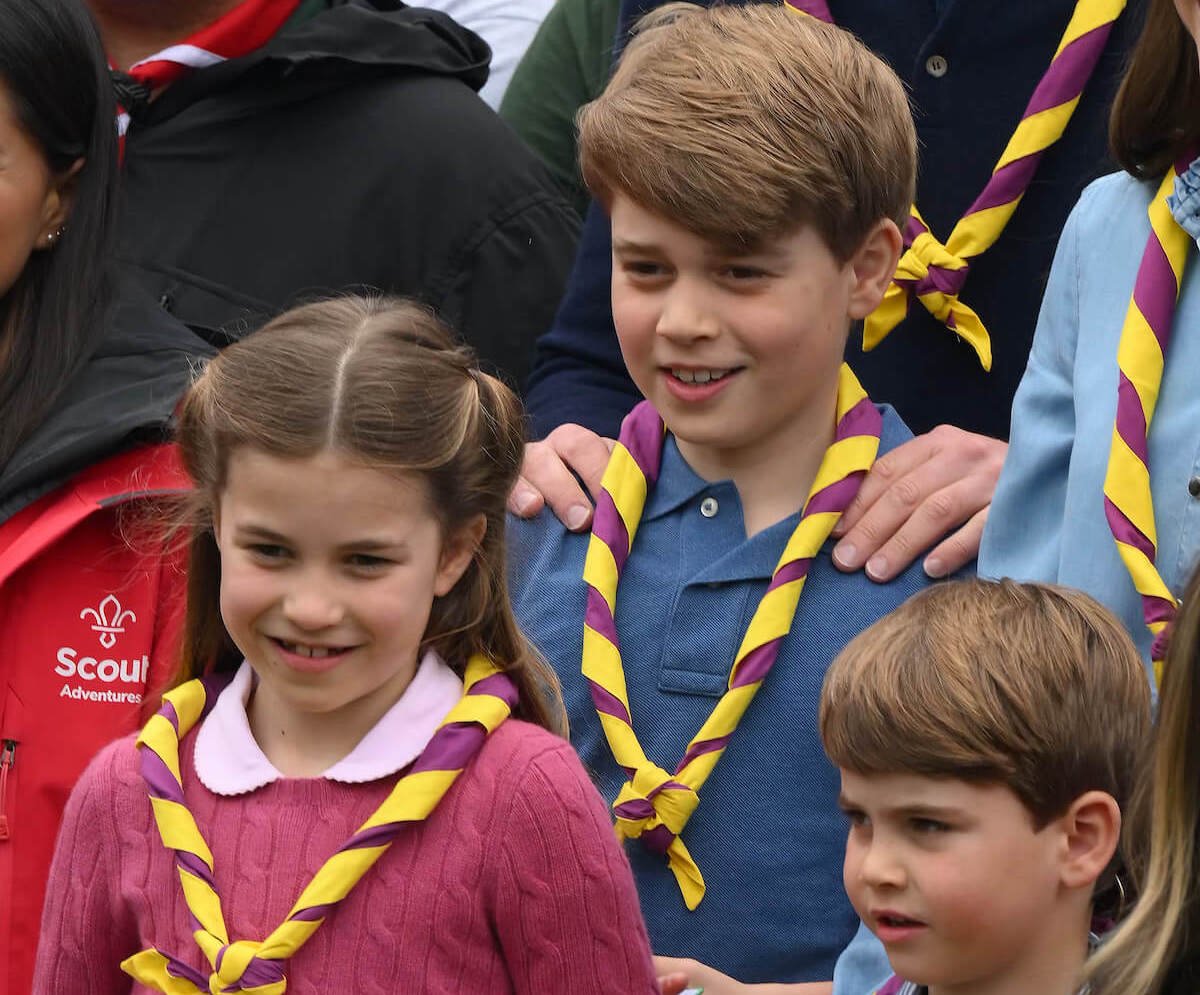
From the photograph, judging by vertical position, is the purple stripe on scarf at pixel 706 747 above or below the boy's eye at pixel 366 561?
below

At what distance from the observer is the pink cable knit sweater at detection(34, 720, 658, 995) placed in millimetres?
2771

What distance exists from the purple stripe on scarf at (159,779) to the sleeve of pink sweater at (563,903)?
435 mm

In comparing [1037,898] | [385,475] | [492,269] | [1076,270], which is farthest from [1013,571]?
[492,269]

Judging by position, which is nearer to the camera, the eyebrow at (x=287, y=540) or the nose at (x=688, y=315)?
the eyebrow at (x=287, y=540)

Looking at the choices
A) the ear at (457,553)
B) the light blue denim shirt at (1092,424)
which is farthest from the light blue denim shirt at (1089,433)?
the ear at (457,553)

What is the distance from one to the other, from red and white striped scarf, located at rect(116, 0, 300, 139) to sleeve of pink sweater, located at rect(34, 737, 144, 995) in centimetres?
171

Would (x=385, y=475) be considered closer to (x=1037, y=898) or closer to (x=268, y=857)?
(x=268, y=857)

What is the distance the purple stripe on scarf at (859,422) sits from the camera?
11.0 ft

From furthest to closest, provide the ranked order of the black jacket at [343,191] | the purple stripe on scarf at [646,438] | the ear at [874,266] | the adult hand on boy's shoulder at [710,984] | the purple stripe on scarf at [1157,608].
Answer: the black jacket at [343,191] → the purple stripe on scarf at [646,438] → the ear at [874,266] → the adult hand on boy's shoulder at [710,984] → the purple stripe on scarf at [1157,608]

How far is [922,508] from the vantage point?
10.7 ft

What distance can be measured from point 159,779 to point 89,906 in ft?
0.65

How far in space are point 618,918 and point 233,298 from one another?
5.69 feet

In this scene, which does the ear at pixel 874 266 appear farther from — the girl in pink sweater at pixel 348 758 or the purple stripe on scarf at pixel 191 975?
the purple stripe on scarf at pixel 191 975

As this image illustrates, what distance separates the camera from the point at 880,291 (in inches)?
132
